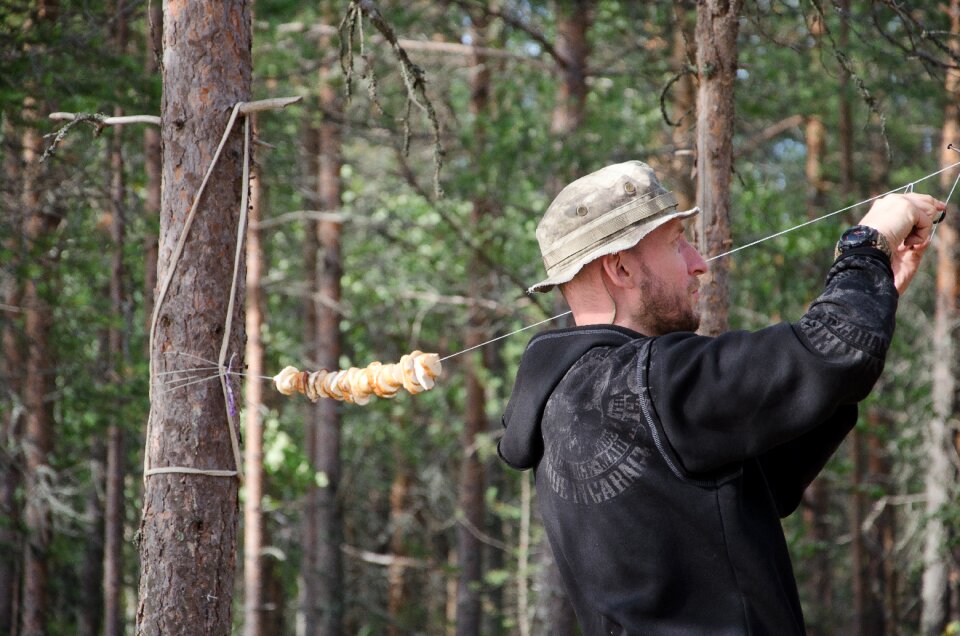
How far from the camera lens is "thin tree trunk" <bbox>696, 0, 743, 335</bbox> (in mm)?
4484

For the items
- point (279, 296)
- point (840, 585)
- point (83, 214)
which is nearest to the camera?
point (83, 214)

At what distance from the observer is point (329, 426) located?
1327 centimetres

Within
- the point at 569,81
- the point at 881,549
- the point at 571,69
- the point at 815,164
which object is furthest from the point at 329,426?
the point at 881,549

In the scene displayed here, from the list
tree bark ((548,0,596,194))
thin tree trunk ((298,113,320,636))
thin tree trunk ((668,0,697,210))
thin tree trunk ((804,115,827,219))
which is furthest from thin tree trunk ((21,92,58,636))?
thin tree trunk ((804,115,827,219))

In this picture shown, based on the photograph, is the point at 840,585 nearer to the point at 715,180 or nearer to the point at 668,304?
the point at 715,180

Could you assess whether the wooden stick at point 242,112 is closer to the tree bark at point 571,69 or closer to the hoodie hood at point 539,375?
the hoodie hood at point 539,375

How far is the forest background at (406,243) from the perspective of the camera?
817 cm

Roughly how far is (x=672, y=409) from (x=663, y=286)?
1.44ft

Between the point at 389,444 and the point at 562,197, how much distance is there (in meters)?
17.5

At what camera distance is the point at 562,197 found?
8.63 ft

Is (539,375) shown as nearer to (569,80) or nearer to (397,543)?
(569,80)

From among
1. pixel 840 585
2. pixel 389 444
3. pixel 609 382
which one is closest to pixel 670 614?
pixel 609 382

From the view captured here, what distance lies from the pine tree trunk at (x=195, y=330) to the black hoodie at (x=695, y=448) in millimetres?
1303

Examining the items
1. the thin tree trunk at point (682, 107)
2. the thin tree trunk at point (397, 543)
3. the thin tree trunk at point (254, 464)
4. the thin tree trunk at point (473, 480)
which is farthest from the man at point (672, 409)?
the thin tree trunk at point (397, 543)
